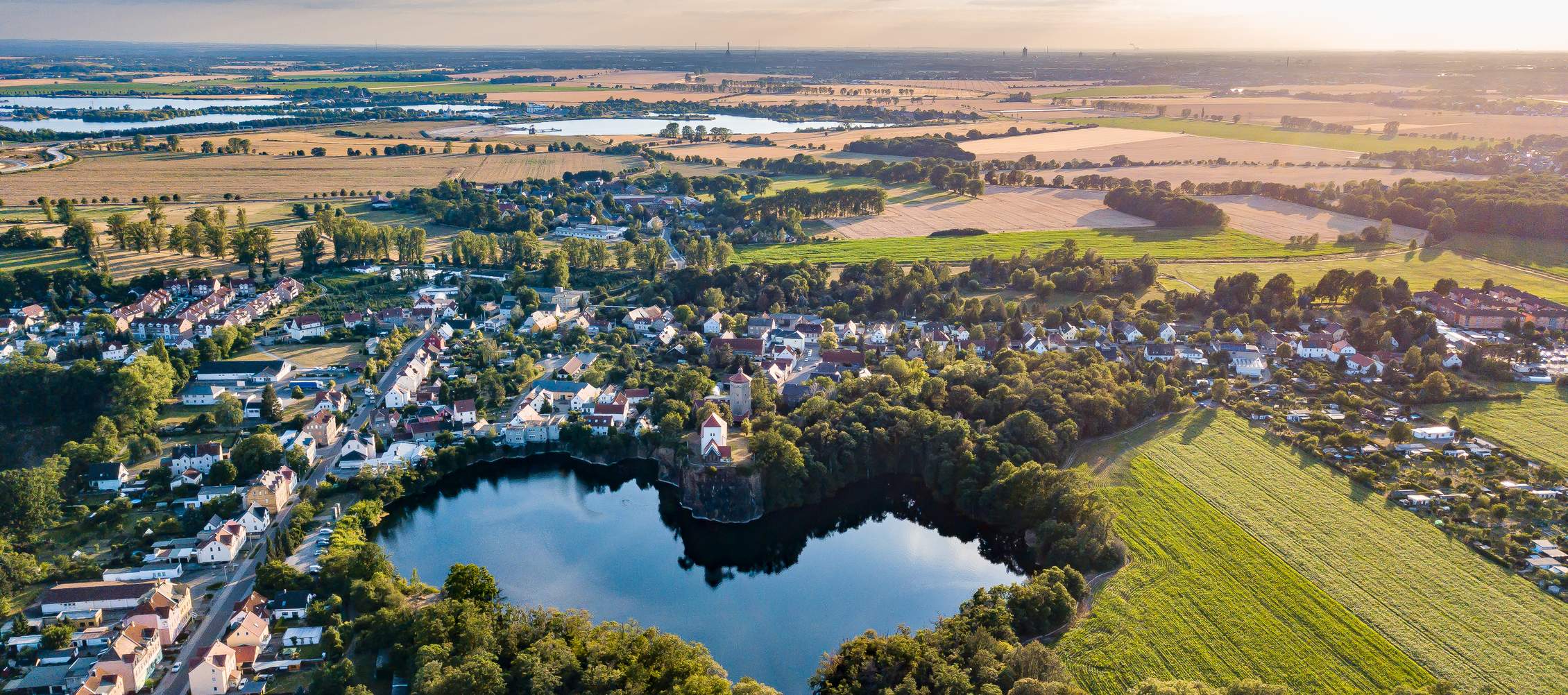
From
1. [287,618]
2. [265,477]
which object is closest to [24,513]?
[265,477]

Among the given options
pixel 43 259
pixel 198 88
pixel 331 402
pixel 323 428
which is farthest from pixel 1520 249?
pixel 198 88

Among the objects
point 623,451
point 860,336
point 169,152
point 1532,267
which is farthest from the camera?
point 169,152

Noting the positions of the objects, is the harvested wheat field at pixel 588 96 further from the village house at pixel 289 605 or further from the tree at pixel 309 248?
the village house at pixel 289 605

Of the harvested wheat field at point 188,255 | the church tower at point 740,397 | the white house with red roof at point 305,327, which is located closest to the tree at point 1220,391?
the church tower at point 740,397

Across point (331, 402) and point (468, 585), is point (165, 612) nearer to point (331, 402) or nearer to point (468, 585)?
point (468, 585)

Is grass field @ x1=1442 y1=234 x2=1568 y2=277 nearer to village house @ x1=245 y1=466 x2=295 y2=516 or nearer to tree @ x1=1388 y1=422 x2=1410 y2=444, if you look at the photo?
tree @ x1=1388 y1=422 x2=1410 y2=444

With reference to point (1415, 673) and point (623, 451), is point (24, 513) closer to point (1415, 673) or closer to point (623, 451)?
point (623, 451)
